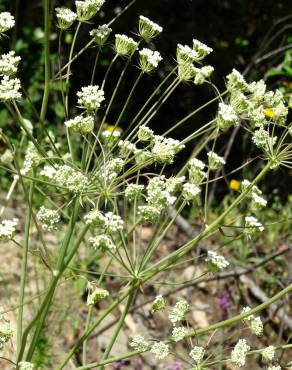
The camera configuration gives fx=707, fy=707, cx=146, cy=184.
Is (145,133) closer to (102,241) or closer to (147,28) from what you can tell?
(147,28)

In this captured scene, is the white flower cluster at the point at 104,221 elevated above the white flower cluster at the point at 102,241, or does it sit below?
above

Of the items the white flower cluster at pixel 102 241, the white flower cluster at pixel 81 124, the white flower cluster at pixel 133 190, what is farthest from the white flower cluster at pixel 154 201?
the white flower cluster at pixel 81 124

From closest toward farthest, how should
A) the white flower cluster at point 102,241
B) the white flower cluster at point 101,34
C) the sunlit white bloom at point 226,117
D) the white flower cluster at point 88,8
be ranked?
1. the white flower cluster at point 102,241
2. the sunlit white bloom at point 226,117
3. the white flower cluster at point 88,8
4. the white flower cluster at point 101,34

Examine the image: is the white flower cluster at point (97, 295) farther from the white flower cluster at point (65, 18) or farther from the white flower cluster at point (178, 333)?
the white flower cluster at point (65, 18)

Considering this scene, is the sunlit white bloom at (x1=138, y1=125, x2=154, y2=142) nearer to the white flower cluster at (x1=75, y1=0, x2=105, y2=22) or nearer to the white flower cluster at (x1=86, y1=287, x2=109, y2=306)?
the white flower cluster at (x1=75, y1=0, x2=105, y2=22)

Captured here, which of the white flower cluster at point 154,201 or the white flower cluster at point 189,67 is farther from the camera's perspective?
the white flower cluster at point 189,67

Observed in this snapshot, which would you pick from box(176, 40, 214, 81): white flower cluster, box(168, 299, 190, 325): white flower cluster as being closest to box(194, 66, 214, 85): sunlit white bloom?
box(176, 40, 214, 81): white flower cluster
